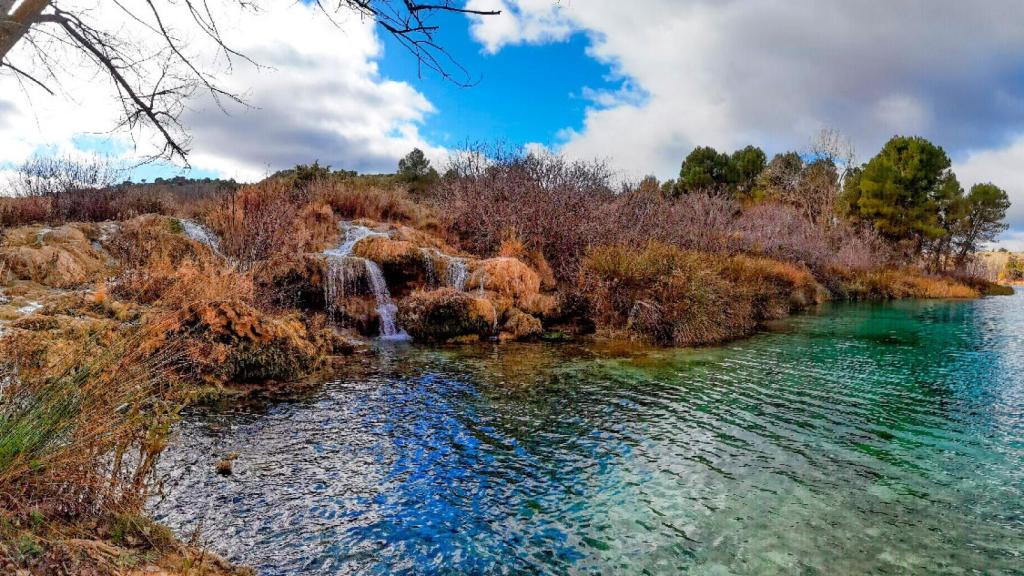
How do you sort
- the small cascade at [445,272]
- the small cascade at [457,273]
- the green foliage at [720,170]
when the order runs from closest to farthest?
the small cascade at [457,273], the small cascade at [445,272], the green foliage at [720,170]

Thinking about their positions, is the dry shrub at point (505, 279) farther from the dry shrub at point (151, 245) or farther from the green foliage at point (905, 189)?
the green foliage at point (905, 189)

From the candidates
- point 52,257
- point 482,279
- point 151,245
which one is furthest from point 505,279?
point 52,257

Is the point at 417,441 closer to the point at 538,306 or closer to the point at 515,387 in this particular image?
the point at 515,387

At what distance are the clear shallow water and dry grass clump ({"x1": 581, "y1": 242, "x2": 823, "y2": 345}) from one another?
3.15m

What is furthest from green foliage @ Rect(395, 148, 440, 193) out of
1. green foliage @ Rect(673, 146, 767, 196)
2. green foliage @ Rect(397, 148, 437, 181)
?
green foliage @ Rect(673, 146, 767, 196)

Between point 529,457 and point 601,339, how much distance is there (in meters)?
7.48

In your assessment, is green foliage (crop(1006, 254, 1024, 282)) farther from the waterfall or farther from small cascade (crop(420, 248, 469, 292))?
the waterfall

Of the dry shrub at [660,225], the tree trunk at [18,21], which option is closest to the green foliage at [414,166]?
the dry shrub at [660,225]

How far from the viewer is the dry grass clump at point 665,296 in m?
12.6

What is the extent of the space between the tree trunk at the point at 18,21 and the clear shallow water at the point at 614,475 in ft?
10.6

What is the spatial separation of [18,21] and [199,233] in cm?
1202

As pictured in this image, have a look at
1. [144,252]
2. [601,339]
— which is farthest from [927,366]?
[144,252]

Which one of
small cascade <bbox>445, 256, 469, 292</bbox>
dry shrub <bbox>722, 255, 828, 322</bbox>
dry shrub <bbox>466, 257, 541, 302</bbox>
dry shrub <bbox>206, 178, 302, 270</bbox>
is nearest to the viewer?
dry shrub <bbox>206, 178, 302, 270</bbox>

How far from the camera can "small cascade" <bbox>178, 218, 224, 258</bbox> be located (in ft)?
43.4
